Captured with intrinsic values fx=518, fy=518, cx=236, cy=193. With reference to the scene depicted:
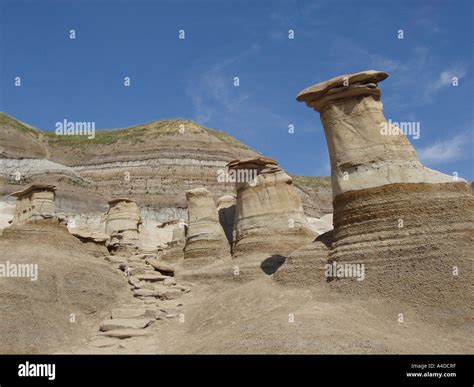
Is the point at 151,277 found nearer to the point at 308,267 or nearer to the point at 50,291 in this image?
the point at 50,291

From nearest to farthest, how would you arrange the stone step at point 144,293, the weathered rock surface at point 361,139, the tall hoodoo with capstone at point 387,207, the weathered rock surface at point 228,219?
1. the tall hoodoo with capstone at point 387,207
2. the weathered rock surface at point 361,139
3. the stone step at point 144,293
4. the weathered rock surface at point 228,219

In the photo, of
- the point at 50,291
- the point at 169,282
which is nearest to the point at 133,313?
the point at 50,291

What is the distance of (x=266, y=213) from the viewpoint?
24.0 meters

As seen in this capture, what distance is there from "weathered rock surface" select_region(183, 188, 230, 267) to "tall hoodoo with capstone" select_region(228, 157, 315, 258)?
1.48 metres

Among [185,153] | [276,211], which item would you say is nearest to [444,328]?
[276,211]

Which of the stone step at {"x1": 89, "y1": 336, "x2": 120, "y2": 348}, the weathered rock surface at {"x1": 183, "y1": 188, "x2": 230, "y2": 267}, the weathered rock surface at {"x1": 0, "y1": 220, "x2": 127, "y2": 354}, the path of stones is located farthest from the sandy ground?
the weathered rock surface at {"x1": 183, "y1": 188, "x2": 230, "y2": 267}

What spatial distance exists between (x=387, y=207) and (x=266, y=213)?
371 inches

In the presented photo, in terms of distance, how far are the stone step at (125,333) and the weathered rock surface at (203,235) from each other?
9.00 meters

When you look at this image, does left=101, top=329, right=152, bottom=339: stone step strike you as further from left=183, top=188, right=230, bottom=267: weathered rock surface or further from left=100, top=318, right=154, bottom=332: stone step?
left=183, top=188, right=230, bottom=267: weathered rock surface

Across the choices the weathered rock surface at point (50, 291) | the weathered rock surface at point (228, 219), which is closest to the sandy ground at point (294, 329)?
the weathered rock surface at point (50, 291)

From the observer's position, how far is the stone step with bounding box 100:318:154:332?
17.2 meters

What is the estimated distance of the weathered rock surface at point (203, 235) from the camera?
26.2 m

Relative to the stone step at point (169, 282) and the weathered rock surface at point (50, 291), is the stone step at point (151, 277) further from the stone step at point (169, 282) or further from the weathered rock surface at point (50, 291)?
the weathered rock surface at point (50, 291)
